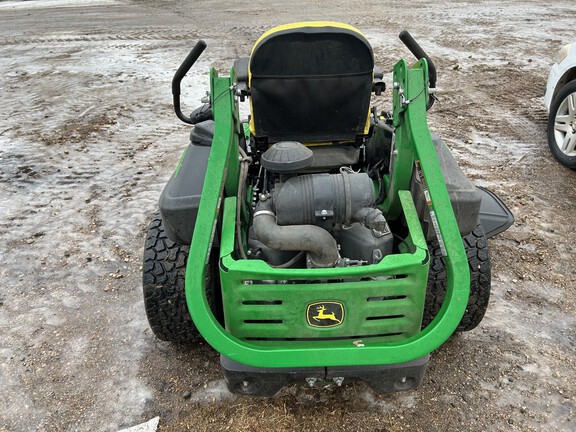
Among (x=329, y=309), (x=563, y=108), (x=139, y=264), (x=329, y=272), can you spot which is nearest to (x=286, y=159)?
(x=329, y=272)

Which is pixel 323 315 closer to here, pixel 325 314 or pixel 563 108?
pixel 325 314

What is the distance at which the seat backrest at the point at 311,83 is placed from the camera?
2.48 m

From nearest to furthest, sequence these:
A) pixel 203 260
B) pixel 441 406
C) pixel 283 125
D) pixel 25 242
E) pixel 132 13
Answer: pixel 203 260, pixel 441 406, pixel 283 125, pixel 25 242, pixel 132 13

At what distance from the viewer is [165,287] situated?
2.57 m

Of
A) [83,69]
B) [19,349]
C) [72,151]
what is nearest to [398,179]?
[19,349]

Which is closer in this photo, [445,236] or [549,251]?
[445,236]

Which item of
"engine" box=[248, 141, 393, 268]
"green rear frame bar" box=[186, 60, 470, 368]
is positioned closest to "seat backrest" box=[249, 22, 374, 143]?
"green rear frame bar" box=[186, 60, 470, 368]

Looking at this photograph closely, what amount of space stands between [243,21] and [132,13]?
3839 mm

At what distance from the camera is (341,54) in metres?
2.54

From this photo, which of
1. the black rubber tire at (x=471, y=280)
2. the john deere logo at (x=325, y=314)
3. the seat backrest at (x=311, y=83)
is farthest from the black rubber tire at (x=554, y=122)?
the john deere logo at (x=325, y=314)

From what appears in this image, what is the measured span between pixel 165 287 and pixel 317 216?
0.94 m

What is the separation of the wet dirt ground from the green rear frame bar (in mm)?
619

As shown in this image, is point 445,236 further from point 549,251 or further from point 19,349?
point 19,349

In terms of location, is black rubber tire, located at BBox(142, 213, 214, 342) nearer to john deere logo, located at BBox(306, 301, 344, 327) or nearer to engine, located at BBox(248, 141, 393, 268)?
engine, located at BBox(248, 141, 393, 268)
